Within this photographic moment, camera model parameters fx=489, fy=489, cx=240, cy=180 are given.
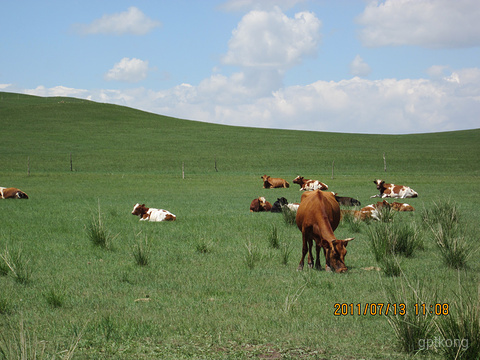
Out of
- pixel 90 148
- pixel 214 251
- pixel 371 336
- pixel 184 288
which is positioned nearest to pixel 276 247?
pixel 214 251

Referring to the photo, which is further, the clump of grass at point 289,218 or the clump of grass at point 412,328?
the clump of grass at point 289,218

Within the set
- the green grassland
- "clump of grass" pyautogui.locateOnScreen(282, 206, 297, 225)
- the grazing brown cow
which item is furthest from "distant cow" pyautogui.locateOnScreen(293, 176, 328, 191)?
the grazing brown cow

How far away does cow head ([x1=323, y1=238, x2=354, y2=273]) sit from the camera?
28.8 feet

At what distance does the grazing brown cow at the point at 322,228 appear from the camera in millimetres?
8852

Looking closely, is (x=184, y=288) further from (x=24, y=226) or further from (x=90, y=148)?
(x=90, y=148)

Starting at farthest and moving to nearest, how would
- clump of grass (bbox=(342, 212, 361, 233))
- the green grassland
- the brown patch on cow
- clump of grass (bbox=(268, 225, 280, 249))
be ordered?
the brown patch on cow → clump of grass (bbox=(342, 212, 361, 233)) → clump of grass (bbox=(268, 225, 280, 249)) → the green grassland

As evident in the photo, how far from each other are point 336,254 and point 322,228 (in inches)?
21.4

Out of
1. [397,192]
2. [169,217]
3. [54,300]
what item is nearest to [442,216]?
[169,217]

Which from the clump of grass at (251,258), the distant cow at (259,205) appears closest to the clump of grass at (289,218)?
the distant cow at (259,205)

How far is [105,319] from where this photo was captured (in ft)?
20.5

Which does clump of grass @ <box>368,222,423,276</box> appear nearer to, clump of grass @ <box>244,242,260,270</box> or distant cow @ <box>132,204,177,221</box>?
clump of grass @ <box>244,242,260,270</box>

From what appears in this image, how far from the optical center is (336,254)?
29.1 feet

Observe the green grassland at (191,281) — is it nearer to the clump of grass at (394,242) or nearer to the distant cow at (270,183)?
the clump of grass at (394,242)

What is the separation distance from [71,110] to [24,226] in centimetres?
8671
